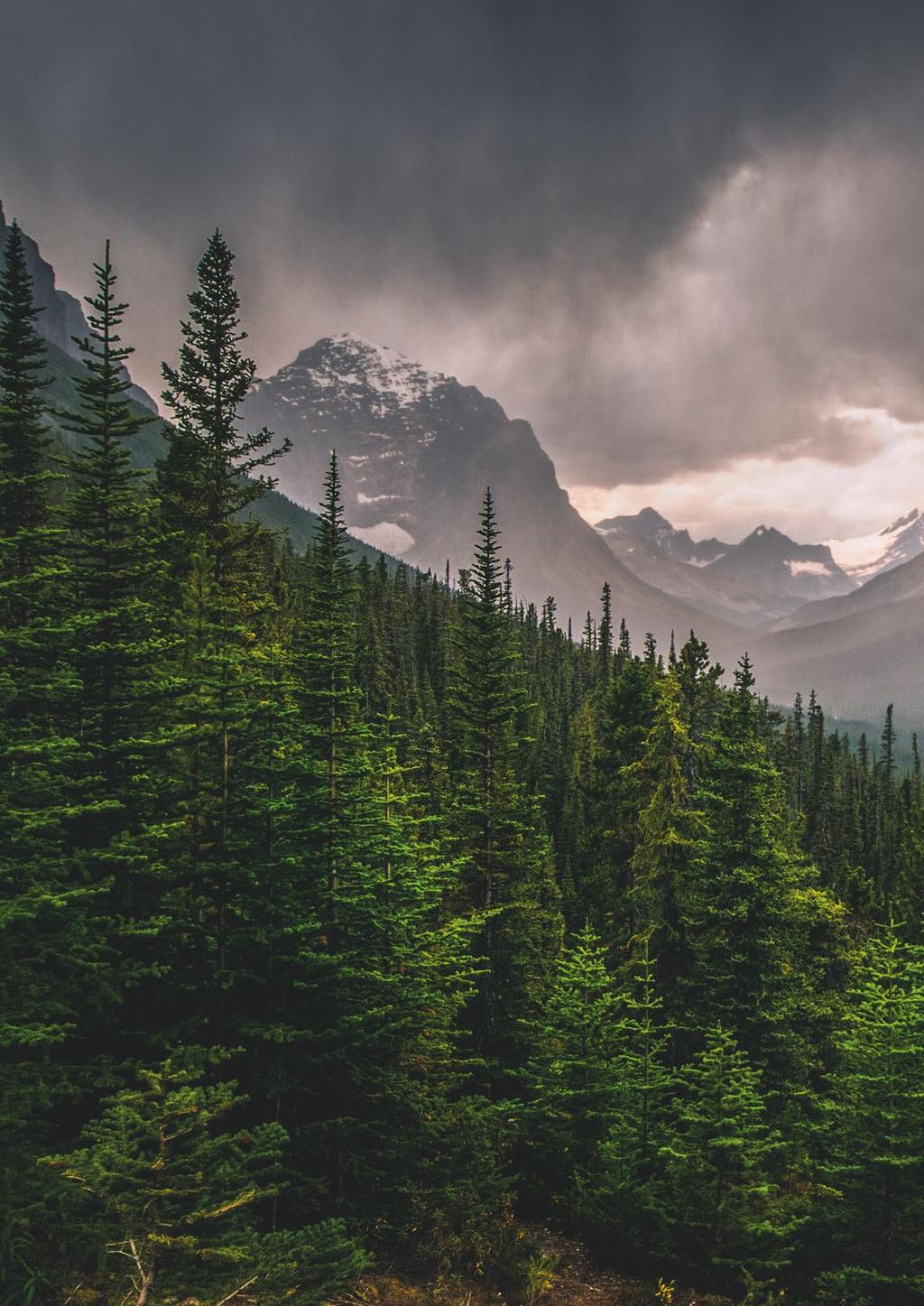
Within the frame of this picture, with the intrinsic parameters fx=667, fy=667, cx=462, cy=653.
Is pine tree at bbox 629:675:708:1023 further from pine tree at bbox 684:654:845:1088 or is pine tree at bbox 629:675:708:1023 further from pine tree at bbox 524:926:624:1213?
pine tree at bbox 524:926:624:1213

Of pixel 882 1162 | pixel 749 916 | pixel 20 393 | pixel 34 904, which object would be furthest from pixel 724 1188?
pixel 20 393

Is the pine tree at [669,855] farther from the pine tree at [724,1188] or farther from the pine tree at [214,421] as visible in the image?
the pine tree at [214,421]

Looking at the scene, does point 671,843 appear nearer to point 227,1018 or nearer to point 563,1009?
point 563,1009

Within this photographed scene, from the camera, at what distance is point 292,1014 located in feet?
37.4

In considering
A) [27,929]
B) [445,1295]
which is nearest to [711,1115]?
[445,1295]

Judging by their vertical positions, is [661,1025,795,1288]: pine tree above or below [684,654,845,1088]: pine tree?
below

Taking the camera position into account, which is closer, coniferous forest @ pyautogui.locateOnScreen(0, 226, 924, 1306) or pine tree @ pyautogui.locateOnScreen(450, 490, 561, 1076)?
coniferous forest @ pyautogui.locateOnScreen(0, 226, 924, 1306)

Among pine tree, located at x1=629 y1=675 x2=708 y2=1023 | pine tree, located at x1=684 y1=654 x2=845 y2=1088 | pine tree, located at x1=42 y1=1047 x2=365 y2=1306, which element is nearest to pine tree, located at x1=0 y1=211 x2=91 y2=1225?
pine tree, located at x1=42 y1=1047 x2=365 y2=1306

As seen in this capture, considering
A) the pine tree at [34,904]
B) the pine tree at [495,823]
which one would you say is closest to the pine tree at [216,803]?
the pine tree at [34,904]

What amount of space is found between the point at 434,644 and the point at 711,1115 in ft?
265

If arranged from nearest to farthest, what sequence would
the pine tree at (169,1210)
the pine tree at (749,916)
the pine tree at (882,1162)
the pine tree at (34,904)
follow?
the pine tree at (169,1210), the pine tree at (34,904), the pine tree at (882,1162), the pine tree at (749,916)

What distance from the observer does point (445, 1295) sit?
418 inches

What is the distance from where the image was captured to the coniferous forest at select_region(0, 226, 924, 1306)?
7258 mm

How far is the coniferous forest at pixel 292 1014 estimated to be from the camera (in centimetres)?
726
